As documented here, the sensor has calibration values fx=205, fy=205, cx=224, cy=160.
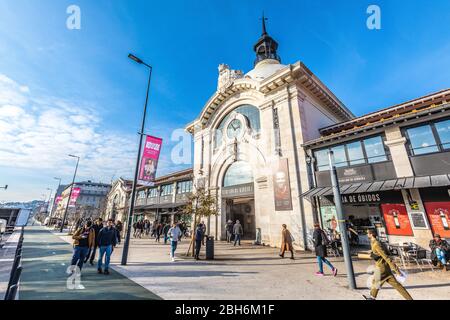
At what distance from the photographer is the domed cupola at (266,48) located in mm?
28609

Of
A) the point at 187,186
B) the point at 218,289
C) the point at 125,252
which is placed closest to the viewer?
the point at 218,289

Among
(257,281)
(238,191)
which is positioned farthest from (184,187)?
(257,281)

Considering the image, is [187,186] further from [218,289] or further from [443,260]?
[443,260]

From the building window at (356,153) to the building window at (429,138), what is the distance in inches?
54.0

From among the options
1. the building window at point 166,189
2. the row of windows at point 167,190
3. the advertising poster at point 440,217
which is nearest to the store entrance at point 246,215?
the row of windows at point 167,190

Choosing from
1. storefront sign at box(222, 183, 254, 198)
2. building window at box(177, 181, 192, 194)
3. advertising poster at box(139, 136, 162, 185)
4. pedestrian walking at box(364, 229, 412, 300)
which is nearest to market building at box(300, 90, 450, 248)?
storefront sign at box(222, 183, 254, 198)

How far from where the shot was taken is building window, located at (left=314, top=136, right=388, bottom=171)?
12.8 metres

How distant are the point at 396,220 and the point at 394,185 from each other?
93.0 inches

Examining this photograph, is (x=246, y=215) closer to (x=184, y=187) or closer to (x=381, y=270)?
(x=184, y=187)

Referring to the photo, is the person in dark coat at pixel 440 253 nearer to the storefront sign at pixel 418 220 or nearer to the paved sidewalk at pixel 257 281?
the paved sidewalk at pixel 257 281
